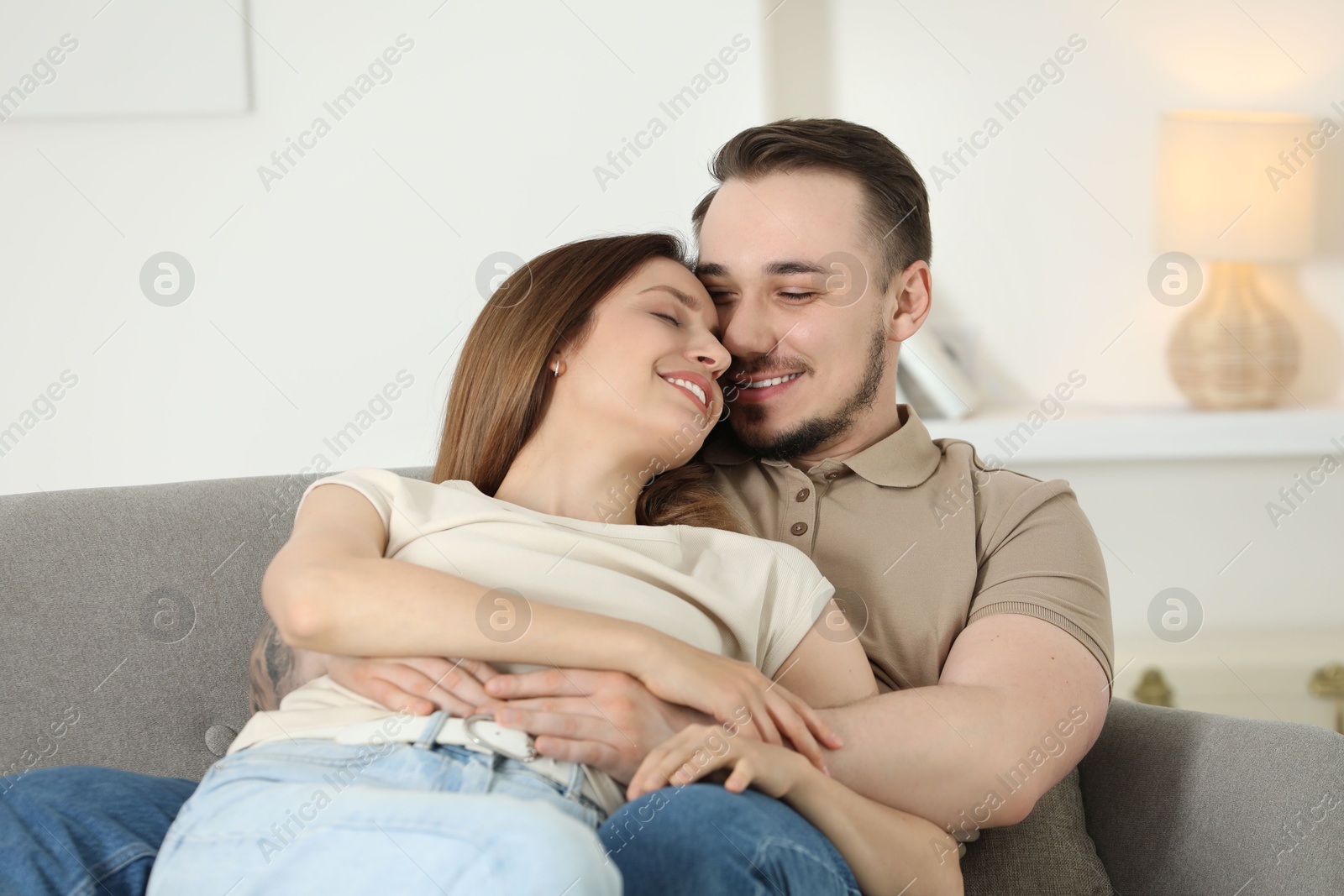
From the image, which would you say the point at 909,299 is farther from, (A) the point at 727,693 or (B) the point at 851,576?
(A) the point at 727,693

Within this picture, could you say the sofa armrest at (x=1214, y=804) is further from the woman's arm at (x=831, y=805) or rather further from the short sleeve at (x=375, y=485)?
the short sleeve at (x=375, y=485)

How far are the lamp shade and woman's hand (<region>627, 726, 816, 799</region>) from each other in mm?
2171

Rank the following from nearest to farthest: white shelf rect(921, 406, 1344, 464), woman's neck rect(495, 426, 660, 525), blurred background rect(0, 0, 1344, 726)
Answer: woman's neck rect(495, 426, 660, 525) < blurred background rect(0, 0, 1344, 726) < white shelf rect(921, 406, 1344, 464)

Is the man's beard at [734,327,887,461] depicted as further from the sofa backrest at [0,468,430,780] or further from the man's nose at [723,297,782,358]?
the sofa backrest at [0,468,430,780]

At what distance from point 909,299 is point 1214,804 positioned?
81cm

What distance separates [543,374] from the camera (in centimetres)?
133

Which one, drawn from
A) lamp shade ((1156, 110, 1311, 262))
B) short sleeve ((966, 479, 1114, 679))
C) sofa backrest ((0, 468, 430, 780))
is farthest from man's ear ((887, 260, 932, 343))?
lamp shade ((1156, 110, 1311, 262))

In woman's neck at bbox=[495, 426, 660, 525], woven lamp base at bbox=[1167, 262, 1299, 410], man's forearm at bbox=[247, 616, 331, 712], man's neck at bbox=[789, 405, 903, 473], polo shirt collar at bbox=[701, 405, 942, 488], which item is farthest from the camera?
woven lamp base at bbox=[1167, 262, 1299, 410]

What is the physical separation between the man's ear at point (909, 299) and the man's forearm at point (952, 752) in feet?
2.09

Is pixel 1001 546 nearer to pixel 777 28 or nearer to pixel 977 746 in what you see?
pixel 977 746

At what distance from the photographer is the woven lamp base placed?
2.59 m

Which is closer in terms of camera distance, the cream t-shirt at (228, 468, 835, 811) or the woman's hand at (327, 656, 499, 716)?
the woman's hand at (327, 656, 499, 716)

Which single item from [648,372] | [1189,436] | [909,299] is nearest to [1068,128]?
[1189,436]

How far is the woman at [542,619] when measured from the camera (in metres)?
0.78
